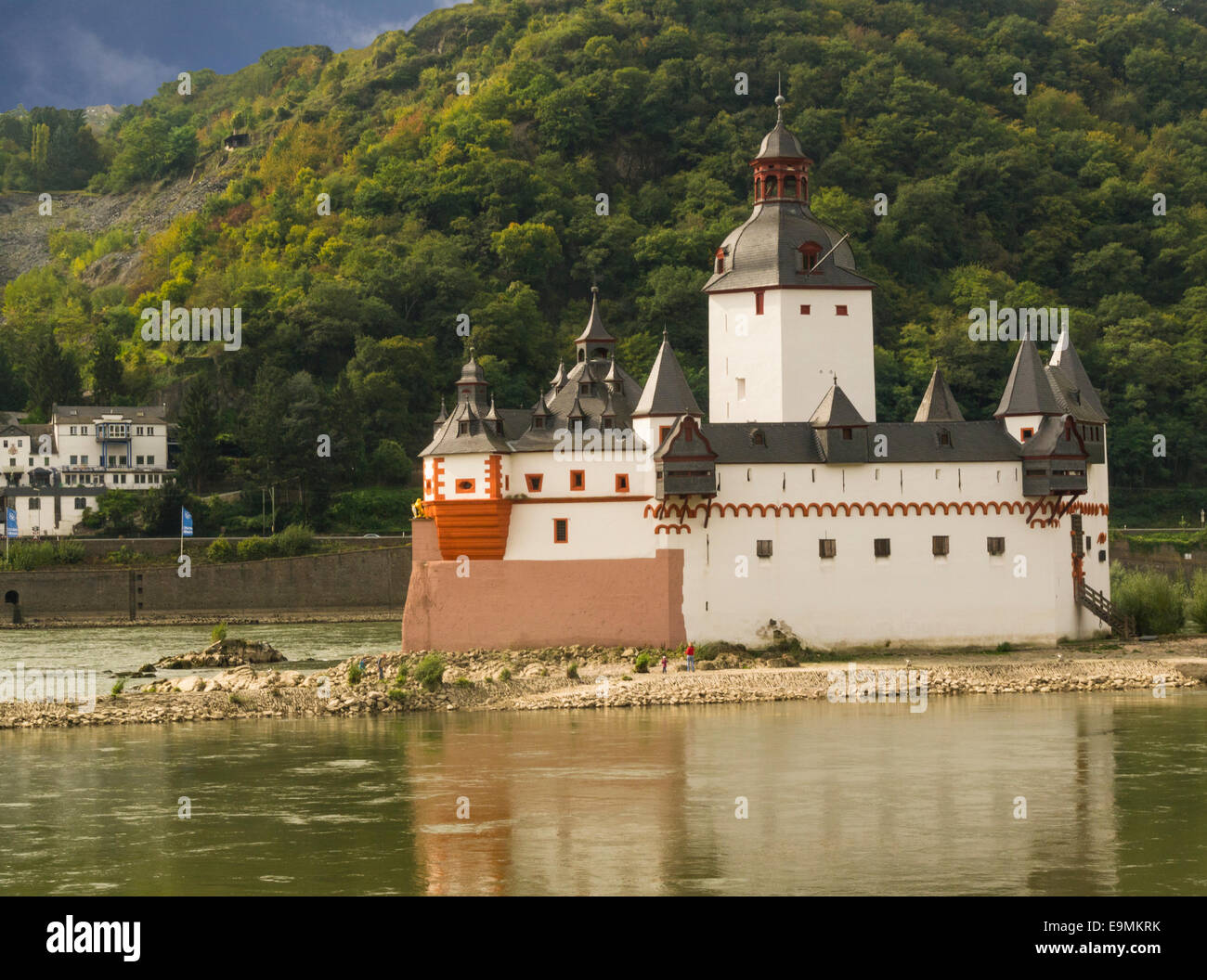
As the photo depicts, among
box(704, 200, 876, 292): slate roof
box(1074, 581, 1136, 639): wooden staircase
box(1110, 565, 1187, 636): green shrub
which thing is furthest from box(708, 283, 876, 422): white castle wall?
box(1110, 565, 1187, 636): green shrub

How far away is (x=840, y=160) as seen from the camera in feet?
438

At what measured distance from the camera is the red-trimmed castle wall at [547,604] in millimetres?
54719

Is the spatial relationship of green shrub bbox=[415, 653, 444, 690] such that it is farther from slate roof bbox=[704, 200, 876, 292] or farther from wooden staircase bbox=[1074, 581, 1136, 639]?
wooden staircase bbox=[1074, 581, 1136, 639]

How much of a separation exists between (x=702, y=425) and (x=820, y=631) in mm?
6967

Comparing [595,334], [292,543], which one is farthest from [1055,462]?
[292,543]

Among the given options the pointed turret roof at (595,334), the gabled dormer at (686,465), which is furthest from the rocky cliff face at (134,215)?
the gabled dormer at (686,465)

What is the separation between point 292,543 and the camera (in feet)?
315

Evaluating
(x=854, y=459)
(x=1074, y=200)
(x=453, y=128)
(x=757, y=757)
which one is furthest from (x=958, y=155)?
(x=757, y=757)

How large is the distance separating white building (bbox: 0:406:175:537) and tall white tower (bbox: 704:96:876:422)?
58.6 metres

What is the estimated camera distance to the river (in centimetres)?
2809

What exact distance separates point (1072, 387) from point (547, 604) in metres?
18.4

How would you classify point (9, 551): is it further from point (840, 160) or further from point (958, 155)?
point (958, 155)

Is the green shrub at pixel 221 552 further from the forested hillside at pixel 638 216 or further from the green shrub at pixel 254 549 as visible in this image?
the forested hillside at pixel 638 216

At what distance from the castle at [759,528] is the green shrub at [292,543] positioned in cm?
3919
